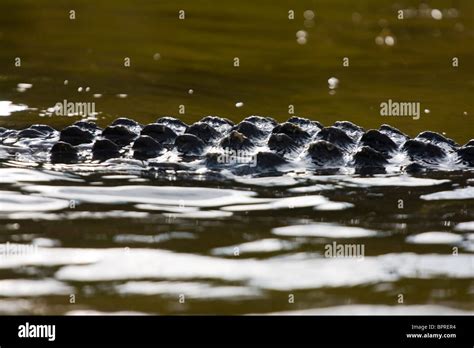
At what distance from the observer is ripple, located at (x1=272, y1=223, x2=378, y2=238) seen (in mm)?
4879

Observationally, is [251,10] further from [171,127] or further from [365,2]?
[171,127]

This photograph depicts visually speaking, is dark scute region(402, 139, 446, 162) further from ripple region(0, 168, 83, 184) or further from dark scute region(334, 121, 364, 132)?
ripple region(0, 168, 83, 184)

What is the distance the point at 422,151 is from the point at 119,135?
190 cm

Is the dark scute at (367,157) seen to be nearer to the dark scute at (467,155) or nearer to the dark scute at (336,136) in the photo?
the dark scute at (336,136)

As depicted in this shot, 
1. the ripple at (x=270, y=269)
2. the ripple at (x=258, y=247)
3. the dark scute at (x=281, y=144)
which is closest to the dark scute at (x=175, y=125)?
the dark scute at (x=281, y=144)

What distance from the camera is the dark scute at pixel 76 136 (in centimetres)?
639

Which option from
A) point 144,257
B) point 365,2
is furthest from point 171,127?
point 365,2

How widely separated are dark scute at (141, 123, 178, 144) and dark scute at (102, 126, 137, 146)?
0.35ft

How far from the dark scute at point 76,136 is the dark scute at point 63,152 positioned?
0.16 metres

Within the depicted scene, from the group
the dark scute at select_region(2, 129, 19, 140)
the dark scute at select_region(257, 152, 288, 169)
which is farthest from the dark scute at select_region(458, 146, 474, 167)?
the dark scute at select_region(2, 129, 19, 140)

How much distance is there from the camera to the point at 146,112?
26.5ft

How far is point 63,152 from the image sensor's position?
6191 millimetres

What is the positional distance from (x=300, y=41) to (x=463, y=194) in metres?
5.49

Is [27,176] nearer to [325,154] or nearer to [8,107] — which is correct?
[325,154]
